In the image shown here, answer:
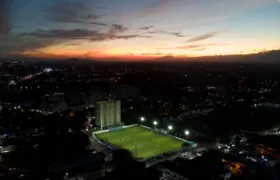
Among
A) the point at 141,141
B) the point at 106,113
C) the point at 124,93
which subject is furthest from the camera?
the point at 124,93

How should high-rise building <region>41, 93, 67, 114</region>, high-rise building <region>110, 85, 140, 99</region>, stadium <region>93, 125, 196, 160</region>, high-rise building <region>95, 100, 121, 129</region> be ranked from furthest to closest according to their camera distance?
A: high-rise building <region>110, 85, 140, 99</region> < high-rise building <region>41, 93, 67, 114</region> < high-rise building <region>95, 100, 121, 129</region> < stadium <region>93, 125, 196, 160</region>

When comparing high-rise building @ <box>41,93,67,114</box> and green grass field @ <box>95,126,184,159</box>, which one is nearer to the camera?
green grass field @ <box>95,126,184,159</box>

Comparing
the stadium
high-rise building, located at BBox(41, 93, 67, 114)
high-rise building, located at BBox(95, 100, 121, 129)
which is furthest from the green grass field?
high-rise building, located at BBox(41, 93, 67, 114)

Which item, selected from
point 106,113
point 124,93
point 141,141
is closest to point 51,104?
point 106,113

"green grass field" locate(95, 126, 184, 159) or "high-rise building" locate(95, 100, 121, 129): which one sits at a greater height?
"high-rise building" locate(95, 100, 121, 129)

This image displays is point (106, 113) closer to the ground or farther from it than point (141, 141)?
farther from it

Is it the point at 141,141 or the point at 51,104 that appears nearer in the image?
the point at 141,141

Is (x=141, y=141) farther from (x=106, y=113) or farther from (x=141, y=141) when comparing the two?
(x=106, y=113)

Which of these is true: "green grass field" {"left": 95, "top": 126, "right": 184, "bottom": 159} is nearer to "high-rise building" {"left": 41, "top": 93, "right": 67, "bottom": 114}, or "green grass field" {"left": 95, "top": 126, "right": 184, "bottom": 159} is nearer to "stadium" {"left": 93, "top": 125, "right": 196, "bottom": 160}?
"stadium" {"left": 93, "top": 125, "right": 196, "bottom": 160}

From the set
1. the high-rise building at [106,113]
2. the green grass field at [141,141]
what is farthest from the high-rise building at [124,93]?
the green grass field at [141,141]
